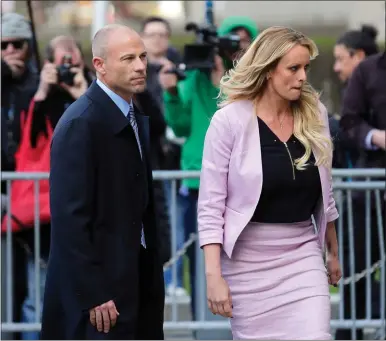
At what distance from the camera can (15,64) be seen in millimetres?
8039

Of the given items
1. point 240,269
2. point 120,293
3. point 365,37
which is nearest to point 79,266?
point 120,293

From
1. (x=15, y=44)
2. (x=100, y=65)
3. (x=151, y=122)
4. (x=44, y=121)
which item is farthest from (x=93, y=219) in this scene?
(x=15, y=44)

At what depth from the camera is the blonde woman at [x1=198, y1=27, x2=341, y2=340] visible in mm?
4953

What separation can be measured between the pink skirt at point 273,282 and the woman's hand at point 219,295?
105 mm

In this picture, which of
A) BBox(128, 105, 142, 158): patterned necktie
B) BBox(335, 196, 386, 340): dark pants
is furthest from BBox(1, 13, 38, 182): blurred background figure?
BBox(128, 105, 142, 158): patterned necktie

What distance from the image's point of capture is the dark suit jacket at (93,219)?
193 inches

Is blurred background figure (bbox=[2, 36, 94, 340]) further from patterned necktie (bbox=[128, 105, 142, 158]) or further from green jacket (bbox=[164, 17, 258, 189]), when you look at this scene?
patterned necktie (bbox=[128, 105, 142, 158])

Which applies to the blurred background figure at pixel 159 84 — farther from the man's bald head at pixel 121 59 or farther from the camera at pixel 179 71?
the man's bald head at pixel 121 59

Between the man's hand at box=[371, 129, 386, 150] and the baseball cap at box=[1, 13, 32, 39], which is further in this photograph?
the baseball cap at box=[1, 13, 32, 39]

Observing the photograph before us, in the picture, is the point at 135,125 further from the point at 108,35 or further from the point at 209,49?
the point at 209,49

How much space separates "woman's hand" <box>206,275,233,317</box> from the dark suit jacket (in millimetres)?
321

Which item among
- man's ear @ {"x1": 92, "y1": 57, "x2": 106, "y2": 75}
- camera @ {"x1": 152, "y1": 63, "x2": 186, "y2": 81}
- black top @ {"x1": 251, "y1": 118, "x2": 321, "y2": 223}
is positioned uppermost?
camera @ {"x1": 152, "y1": 63, "x2": 186, "y2": 81}

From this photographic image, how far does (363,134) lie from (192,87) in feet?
3.77

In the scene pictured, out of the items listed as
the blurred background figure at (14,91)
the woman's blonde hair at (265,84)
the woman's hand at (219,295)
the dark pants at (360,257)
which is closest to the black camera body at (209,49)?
the blurred background figure at (14,91)
